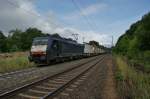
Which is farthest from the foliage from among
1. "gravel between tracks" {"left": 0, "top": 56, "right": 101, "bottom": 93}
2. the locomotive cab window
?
"gravel between tracks" {"left": 0, "top": 56, "right": 101, "bottom": 93}

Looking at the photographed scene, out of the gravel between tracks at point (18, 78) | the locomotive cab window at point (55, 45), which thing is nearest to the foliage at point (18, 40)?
the locomotive cab window at point (55, 45)

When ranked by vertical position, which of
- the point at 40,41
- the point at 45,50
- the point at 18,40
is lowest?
the point at 45,50

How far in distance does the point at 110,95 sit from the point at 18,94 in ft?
11.6

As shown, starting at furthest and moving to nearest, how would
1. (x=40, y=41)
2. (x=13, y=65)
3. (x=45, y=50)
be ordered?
(x=40, y=41) < (x=45, y=50) < (x=13, y=65)

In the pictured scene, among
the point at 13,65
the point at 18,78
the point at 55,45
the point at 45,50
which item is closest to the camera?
the point at 18,78

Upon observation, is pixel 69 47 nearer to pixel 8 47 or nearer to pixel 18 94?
pixel 18 94

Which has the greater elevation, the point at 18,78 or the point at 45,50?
the point at 45,50

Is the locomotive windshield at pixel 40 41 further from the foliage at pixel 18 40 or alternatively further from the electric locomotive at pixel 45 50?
the foliage at pixel 18 40

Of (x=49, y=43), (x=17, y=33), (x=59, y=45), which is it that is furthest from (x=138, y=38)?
(x=17, y=33)

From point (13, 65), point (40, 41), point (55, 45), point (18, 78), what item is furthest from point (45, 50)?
point (18, 78)

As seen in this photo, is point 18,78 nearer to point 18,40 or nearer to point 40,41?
point 40,41

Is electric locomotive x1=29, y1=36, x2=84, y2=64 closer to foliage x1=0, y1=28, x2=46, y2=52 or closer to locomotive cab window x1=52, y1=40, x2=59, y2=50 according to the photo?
locomotive cab window x1=52, y1=40, x2=59, y2=50

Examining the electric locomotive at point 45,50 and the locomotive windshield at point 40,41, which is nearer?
the electric locomotive at point 45,50

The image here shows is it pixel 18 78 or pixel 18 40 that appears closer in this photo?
pixel 18 78
